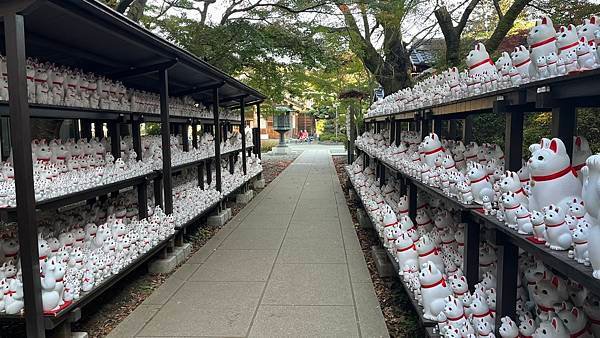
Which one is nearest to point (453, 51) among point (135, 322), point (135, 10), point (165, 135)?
point (135, 10)

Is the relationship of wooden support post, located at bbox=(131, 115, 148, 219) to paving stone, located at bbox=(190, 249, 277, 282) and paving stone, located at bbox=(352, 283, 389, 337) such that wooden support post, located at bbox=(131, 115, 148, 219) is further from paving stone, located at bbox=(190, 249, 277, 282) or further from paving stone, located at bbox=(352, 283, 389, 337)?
paving stone, located at bbox=(352, 283, 389, 337)

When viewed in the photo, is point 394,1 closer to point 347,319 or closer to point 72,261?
point 347,319

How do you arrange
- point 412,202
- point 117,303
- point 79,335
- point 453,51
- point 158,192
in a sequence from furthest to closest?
point 453,51, point 158,192, point 412,202, point 117,303, point 79,335

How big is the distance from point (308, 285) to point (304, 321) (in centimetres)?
86

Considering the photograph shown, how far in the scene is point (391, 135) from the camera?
7.22m

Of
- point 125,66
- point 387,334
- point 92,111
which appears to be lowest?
point 387,334

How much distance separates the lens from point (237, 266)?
17.4 feet

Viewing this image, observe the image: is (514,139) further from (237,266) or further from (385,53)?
(385,53)

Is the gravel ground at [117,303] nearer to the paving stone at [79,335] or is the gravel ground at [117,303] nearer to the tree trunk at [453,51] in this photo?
the paving stone at [79,335]

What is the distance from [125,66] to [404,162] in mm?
3614

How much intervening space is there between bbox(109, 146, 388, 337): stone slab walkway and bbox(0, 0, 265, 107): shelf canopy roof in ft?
8.19

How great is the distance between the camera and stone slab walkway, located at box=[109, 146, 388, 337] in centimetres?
364

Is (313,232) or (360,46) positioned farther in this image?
(360,46)

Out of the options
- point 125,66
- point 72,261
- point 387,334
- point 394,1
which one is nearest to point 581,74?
point 387,334
